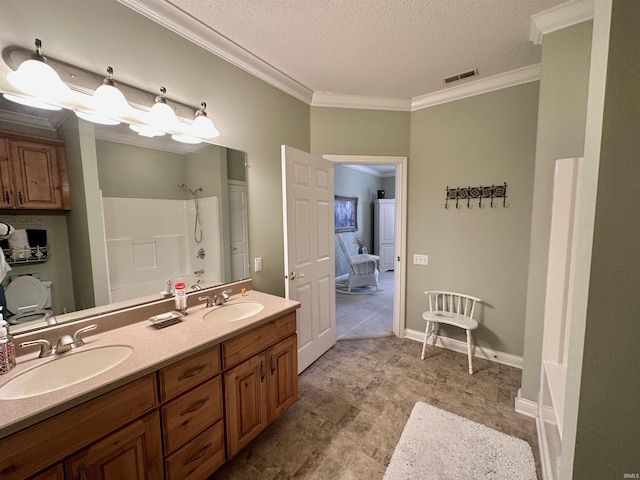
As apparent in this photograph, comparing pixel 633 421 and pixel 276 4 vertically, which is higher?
pixel 276 4

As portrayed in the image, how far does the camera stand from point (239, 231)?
2.13 metres

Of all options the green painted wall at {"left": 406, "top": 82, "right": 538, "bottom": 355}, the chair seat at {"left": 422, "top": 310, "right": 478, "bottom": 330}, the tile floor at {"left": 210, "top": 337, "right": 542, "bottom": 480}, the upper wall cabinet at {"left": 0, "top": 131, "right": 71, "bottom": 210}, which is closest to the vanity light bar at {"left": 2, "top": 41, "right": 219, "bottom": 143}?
the upper wall cabinet at {"left": 0, "top": 131, "right": 71, "bottom": 210}

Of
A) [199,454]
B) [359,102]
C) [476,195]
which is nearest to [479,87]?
[476,195]

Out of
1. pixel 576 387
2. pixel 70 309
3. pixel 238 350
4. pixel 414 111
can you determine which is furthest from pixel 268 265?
pixel 414 111

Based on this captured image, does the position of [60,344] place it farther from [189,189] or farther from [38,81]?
[38,81]

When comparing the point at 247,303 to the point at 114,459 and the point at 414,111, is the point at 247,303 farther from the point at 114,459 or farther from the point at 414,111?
the point at 414,111

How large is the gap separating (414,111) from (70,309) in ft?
10.9

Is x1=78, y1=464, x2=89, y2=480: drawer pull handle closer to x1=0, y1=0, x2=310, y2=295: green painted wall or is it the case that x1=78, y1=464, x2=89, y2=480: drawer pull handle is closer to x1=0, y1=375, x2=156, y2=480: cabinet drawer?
x1=0, y1=375, x2=156, y2=480: cabinet drawer

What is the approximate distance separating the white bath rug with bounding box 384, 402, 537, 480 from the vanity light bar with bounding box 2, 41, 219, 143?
2420 millimetres

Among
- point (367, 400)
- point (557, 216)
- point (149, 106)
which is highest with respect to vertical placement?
point (149, 106)

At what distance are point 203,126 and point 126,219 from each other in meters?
0.76

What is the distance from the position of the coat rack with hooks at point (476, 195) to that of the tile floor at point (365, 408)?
159 cm

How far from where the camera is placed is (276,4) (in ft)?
5.19

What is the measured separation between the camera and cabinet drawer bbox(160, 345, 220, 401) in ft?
3.76
